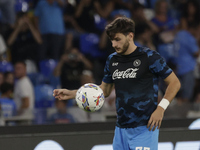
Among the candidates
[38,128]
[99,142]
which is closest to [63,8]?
[38,128]

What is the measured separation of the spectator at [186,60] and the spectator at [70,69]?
2.19m

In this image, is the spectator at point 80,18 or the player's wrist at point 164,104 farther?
the spectator at point 80,18

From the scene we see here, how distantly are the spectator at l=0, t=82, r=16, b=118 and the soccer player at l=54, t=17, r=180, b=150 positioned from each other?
8.60 feet

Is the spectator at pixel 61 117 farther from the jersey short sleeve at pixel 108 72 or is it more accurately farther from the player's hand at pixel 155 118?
the player's hand at pixel 155 118

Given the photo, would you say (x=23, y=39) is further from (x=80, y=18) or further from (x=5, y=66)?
(x=80, y=18)

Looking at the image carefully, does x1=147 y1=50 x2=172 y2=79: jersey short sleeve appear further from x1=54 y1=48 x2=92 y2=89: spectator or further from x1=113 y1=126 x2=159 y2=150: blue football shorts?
x1=54 y1=48 x2=92 y2=89: spectator

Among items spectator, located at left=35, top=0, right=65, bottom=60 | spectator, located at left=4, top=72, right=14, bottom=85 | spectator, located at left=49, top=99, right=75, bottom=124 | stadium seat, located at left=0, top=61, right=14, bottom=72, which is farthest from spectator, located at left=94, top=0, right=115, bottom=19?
spectator, located at left=49, top=99, right=75, bottom=124

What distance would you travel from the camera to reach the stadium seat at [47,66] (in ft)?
28.3

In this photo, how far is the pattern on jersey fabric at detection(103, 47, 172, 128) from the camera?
13.2ft

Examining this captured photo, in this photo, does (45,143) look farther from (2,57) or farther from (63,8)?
(63,8)

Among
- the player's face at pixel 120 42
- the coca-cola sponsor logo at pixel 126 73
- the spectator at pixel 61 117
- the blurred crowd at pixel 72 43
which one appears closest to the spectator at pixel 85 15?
the blurred crowd at pixel 72 43

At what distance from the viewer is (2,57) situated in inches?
336

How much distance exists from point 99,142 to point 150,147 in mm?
1868

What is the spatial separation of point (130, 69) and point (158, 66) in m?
0.29
